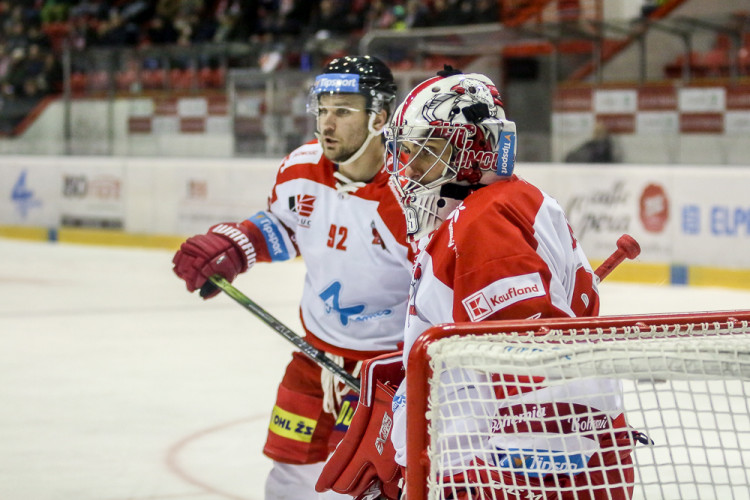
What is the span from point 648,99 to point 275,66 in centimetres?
306

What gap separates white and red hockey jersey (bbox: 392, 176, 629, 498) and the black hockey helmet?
1.08 meters

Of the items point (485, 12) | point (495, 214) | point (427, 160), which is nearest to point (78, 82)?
point (485, 12)

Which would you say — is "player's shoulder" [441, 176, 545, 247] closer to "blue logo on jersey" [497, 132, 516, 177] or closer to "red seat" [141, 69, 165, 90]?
"blue logo on jersey" [497, 132, 516, 177]

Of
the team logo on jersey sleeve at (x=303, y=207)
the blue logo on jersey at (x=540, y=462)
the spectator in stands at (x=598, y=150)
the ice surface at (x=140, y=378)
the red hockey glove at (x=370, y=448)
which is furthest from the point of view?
the spectator in stands at (x=598, y=150)

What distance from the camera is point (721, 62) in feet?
24.7

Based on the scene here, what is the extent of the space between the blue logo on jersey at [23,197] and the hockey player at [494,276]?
937 cm

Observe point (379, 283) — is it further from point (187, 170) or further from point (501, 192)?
point (187, 170)

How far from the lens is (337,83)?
284 cm

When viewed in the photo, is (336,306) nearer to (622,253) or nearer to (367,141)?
(367,141)

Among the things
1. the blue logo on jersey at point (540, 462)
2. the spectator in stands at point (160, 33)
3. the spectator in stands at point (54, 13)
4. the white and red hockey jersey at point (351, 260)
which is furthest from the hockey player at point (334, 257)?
the spectator in stands at point (54, 13)

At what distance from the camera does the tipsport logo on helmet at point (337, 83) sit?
2.83 m

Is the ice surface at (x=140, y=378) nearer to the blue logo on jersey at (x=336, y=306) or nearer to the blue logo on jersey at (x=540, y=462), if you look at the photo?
the blue logo on jersey at (x=336, y=306)

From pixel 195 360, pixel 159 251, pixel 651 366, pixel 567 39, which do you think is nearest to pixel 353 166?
pixel 651 366

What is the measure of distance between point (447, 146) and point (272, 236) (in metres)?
1.13
